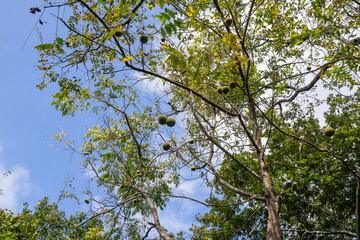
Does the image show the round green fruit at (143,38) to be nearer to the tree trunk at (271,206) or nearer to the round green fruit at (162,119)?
the round green fruit at (162,119)

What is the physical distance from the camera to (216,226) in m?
7.96

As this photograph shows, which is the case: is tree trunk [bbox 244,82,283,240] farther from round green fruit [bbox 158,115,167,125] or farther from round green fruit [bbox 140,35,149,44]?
round green fruit [bbox 140,35,149,44]

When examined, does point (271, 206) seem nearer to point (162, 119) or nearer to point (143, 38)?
point (162, 119)

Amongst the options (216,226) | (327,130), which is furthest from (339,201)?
(327,130)

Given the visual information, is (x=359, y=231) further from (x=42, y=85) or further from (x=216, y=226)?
(x=216, y=226)

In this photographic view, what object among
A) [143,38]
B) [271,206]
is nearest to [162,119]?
[143,38]

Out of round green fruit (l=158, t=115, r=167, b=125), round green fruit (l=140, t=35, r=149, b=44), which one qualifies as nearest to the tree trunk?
round green fruit (l=158, t=115, r=167, b=125)

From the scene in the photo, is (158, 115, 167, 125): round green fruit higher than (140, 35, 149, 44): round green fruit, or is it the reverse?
(140, 35, 149, 44): round green fruit

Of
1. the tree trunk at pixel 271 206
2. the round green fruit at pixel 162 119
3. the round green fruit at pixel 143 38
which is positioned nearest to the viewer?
the round green fruit at pixel 143 38

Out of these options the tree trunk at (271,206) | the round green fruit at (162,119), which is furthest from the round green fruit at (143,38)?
the tree trunk at (271,206)

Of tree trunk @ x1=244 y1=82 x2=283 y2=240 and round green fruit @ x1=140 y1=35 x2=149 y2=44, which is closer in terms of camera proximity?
round green fruit @ x1=140 y1=35 x2=149 y2=44

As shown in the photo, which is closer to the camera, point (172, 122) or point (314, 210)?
point (172, 122)

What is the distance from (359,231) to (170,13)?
2758 millimetres

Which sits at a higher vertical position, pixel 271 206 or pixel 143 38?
pixel 143 38
